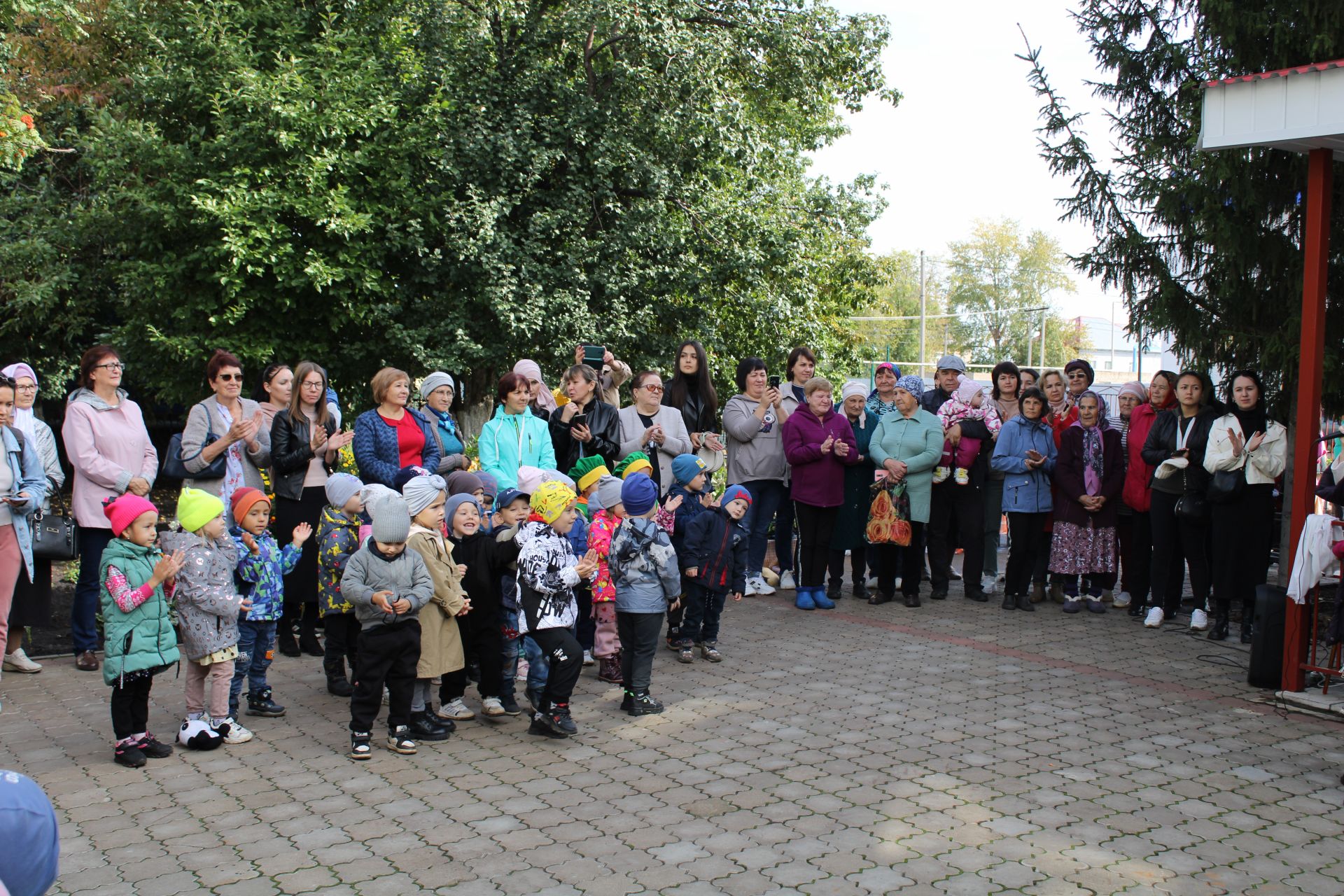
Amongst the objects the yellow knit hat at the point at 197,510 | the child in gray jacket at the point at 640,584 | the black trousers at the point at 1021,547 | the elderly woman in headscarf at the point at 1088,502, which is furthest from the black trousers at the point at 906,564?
the yellow knit hat at the point at 197,510

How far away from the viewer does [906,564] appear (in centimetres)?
1019

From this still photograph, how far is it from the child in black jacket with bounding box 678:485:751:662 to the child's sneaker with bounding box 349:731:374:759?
8.27 ft

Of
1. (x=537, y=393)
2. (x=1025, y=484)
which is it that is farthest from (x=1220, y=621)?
(x=537, y=393)

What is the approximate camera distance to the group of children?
5.80m

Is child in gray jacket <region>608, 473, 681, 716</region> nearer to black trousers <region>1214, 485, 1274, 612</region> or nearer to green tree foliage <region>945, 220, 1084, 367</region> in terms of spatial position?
black trousers <region>1214, 485, 1274, 612</region>

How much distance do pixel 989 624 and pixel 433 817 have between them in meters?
5.71

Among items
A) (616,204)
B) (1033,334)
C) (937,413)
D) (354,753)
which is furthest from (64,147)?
(1033,334)

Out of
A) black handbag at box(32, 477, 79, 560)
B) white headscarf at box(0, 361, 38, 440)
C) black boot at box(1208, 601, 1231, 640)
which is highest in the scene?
white headscarf at box(0, 361, 38, 440)

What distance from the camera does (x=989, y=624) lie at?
9414mm

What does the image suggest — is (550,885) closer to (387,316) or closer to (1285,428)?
(1285,428)

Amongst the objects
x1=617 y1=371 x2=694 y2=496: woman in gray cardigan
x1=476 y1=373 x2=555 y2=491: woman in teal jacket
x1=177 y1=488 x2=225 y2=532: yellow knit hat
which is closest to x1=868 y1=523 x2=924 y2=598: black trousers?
x1=617 y1=371 x2=694 y2=496: woman in gray cardigan

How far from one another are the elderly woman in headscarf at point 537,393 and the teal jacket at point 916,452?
294 cm

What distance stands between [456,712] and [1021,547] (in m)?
5.53

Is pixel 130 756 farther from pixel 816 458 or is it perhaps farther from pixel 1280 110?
pixel 1280 110
